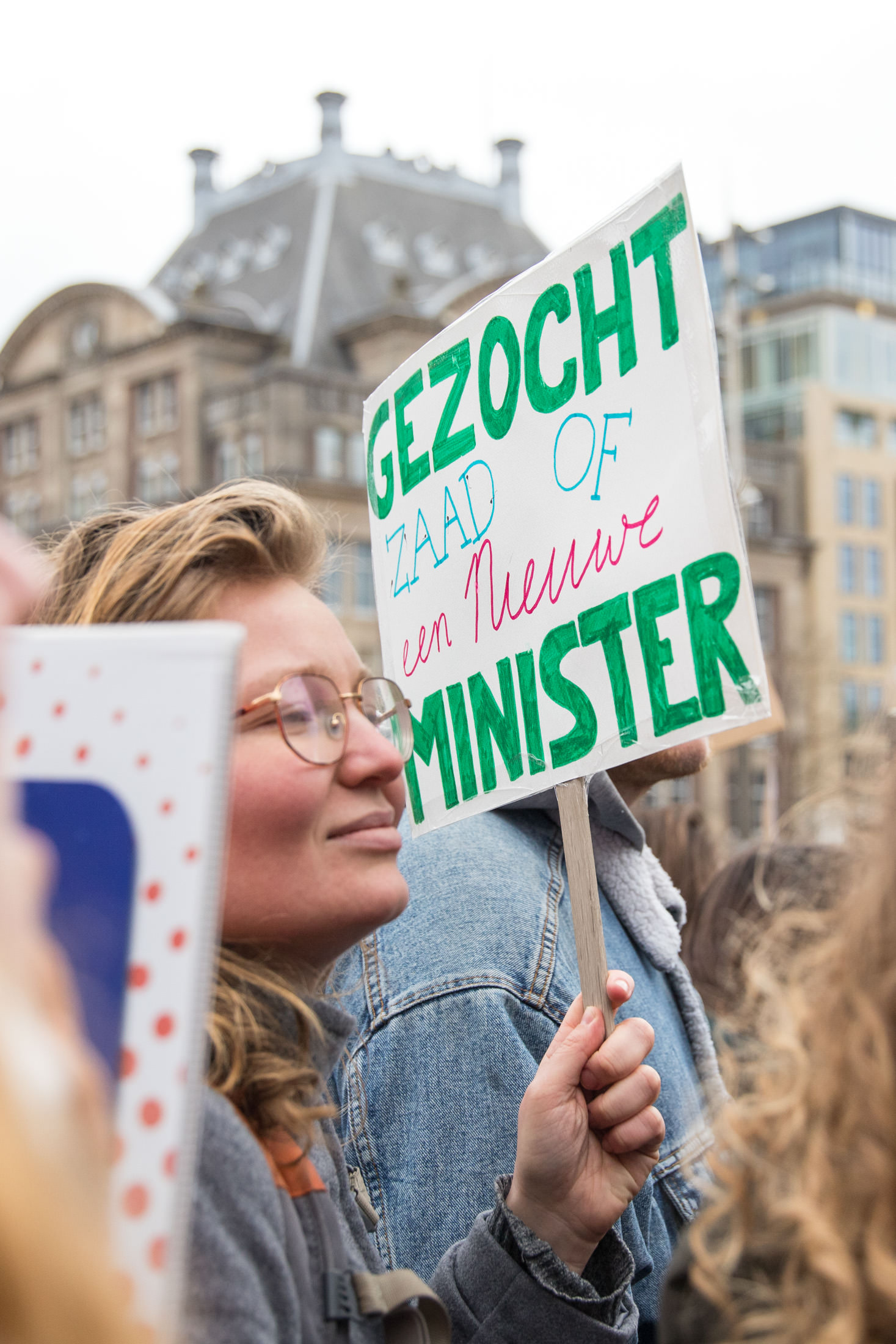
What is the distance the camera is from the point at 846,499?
47.3 meters

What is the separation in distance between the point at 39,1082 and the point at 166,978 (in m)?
0.20

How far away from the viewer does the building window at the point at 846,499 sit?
4709 centimetres

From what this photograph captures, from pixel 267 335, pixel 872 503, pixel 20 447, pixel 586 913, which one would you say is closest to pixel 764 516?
pixel 872 503

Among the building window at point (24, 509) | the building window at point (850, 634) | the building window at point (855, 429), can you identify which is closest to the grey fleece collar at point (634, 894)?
the building window at point (24, 509)

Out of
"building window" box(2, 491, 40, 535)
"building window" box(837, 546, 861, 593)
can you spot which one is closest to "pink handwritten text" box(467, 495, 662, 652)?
"building window" box(2, 491, 40, 535)

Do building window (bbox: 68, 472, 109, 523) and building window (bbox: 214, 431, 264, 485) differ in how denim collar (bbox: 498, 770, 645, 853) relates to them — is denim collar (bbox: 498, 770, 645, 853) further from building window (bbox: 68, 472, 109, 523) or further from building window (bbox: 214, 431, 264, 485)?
building window (bbox: 68, 472, 109, 523)

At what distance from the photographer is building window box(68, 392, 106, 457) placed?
1689 inches

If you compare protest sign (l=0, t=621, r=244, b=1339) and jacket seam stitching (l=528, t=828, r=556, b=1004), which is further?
jacket seam stitching (l=528, t=828, r=556, b=1004)

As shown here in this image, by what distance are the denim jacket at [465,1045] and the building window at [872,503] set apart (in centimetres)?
4716

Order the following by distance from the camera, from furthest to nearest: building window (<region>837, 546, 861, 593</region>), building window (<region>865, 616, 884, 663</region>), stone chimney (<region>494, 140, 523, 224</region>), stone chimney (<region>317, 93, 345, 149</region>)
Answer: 1. stone chimney (<region>494, 140, 523, 224</region>)
2. building window (<region>865, 616, 884, 663</region>)
3. building window (<region>837, 546, 861, 593</region>)
4. stone chimney (<region>317, 93, 345, 149</region>)

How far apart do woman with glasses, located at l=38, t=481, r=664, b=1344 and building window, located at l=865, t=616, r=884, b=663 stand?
46.5 meters

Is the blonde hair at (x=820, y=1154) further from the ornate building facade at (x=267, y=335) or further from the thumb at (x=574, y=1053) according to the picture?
the ornate building facade at (x=267, y=335)

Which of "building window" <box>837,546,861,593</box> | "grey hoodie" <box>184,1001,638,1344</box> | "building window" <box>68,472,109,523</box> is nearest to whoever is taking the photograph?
"grey hoodie" <box>184,1001,638,1344</box>

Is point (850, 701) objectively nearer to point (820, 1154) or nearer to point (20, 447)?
point (20, 447)
